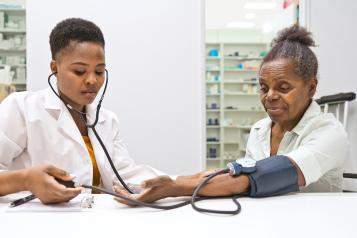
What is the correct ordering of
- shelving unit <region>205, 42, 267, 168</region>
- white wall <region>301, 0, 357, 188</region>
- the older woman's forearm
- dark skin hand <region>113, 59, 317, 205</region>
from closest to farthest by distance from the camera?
the older woman's forearm
dark skin hand <region>113, 59, 317, 205</region>
white wall <region>301, 0, 357, 188</region>
shelving unit <region>205, 42, 267, 168</region>

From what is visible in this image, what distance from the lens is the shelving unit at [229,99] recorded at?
692cm

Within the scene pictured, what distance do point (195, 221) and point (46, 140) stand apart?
2.33 feet

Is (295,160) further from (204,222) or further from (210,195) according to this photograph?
(204,222)

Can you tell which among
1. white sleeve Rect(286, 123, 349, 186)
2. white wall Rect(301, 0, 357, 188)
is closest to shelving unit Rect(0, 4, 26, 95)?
white wall Rect(301, 0, 357, 188)

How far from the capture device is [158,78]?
2.61 m

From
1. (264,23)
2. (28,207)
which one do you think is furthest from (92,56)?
(264,23)

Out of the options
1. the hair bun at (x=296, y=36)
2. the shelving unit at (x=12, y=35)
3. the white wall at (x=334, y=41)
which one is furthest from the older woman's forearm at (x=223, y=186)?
the shelving unit at (x=12, y=35)

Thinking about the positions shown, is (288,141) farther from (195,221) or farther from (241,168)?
(195,221)

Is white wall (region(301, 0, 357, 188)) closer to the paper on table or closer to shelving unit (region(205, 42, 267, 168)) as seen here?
the paper on table

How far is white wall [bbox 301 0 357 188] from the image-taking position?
2.55 metres

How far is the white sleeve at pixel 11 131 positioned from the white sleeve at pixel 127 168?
0.33 metres

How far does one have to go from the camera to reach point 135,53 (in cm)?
259

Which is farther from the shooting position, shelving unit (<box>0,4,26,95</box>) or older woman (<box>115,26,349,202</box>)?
shelving unit (<box>0,4,26,95</box>)

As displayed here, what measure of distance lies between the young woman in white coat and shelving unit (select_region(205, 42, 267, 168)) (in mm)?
5762
